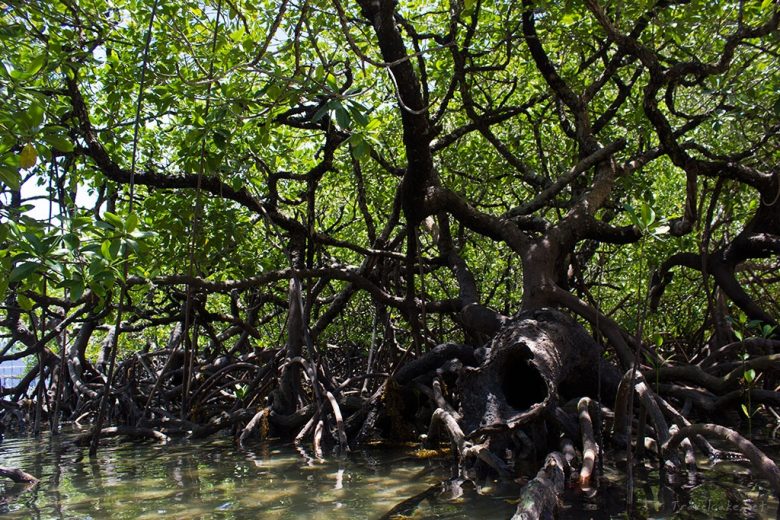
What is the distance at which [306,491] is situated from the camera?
169 inches

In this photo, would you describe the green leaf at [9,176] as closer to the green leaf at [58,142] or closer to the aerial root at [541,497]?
the green leaf at [58,142]

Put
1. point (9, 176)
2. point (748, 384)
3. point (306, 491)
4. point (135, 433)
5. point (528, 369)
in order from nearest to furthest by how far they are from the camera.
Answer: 1. point (9, 176)
2. point (306, 491)
3. point (528, 369)
4. point (748, 384)
5. point (135, 433)

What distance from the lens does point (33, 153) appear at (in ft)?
9.25

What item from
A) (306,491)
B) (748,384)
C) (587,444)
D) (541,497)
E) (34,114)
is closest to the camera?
(34,114)

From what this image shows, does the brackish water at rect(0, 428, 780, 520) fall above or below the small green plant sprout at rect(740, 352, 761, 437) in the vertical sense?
below

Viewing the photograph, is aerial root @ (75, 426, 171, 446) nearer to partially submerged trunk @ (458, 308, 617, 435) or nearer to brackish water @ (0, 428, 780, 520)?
brackish water @ (0, 428, 780, 520)

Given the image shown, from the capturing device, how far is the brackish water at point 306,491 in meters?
3.46

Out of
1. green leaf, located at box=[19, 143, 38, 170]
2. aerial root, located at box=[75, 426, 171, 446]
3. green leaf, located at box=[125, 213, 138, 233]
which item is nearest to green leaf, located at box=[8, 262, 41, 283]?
green leaf, located at box=[125, 213, 138, 233]

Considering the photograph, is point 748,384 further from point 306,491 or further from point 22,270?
point 22,270

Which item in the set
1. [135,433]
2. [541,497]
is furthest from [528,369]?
[135,433]

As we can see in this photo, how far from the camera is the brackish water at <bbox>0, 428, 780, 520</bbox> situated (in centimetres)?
346

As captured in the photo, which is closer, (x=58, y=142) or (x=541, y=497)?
(x=58, y=142)

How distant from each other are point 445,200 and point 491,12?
1.93 meters

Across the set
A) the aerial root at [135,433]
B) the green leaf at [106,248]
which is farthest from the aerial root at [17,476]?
the green leaf at [106,248]
